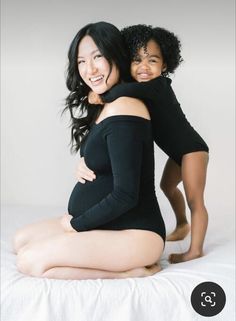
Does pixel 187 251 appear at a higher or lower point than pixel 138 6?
lower

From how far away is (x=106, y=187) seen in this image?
1.73 metres

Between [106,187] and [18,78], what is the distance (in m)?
1.51

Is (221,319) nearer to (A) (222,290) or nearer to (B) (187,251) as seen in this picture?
(A) (222,290)

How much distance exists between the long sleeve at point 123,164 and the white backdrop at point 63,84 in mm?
1013

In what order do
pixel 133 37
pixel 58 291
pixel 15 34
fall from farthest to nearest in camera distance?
pixel 15 34 < pixel 133 37 < pixel 58 291

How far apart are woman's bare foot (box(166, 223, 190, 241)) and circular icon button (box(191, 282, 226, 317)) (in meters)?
0.57

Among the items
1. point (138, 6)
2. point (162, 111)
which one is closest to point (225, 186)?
point (138, 6)

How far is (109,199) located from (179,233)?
0.70 metres

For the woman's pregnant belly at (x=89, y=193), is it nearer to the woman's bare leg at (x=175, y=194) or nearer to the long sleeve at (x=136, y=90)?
the long sleeve at (x=136, y=90)

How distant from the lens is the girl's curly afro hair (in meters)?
1.79

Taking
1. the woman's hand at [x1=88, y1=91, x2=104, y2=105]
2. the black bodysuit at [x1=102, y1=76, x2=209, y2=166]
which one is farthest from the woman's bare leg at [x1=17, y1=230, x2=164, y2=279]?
the woman's hand at [x1=88, y1=91, x2=104, y2=105]

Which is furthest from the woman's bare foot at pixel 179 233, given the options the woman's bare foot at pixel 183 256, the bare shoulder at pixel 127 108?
the bare shoulder at pixel 127 108

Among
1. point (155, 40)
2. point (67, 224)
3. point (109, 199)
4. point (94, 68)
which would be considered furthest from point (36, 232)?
point (155, 40)

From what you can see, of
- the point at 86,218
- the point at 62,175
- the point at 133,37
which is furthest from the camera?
the point at 62,175
